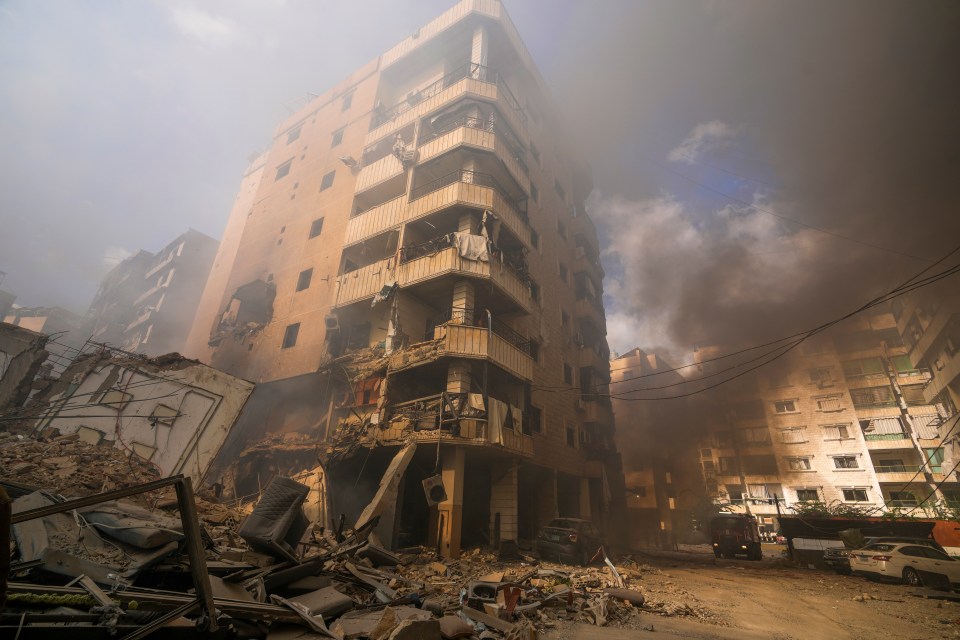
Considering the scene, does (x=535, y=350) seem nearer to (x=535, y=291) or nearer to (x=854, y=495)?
(x=535, y=291)

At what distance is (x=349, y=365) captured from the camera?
1678cm

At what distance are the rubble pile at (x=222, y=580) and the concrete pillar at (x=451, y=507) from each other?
8.60 ft

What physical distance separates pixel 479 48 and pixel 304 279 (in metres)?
16.7

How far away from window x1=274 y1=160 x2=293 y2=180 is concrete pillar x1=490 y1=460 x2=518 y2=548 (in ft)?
90.0

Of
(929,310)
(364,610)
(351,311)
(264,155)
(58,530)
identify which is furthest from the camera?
(264,155)

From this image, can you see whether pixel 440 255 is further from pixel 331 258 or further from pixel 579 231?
pixel 579 231

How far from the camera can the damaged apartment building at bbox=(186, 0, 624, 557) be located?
1450 centimetres

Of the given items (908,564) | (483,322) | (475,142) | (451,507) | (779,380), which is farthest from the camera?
(779,380)

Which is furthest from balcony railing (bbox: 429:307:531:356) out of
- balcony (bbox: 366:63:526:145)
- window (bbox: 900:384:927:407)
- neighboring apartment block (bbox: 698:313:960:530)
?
window (bbox: 900:384:927:407)

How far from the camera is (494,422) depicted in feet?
45.2

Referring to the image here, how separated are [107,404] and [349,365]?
7561 millimetres

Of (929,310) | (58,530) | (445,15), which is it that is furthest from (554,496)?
(929,310)

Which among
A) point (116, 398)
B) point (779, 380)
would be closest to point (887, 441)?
point (779, 380)

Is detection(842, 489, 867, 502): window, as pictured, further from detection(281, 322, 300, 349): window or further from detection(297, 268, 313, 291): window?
detection(297, 268, 313, 291): window
